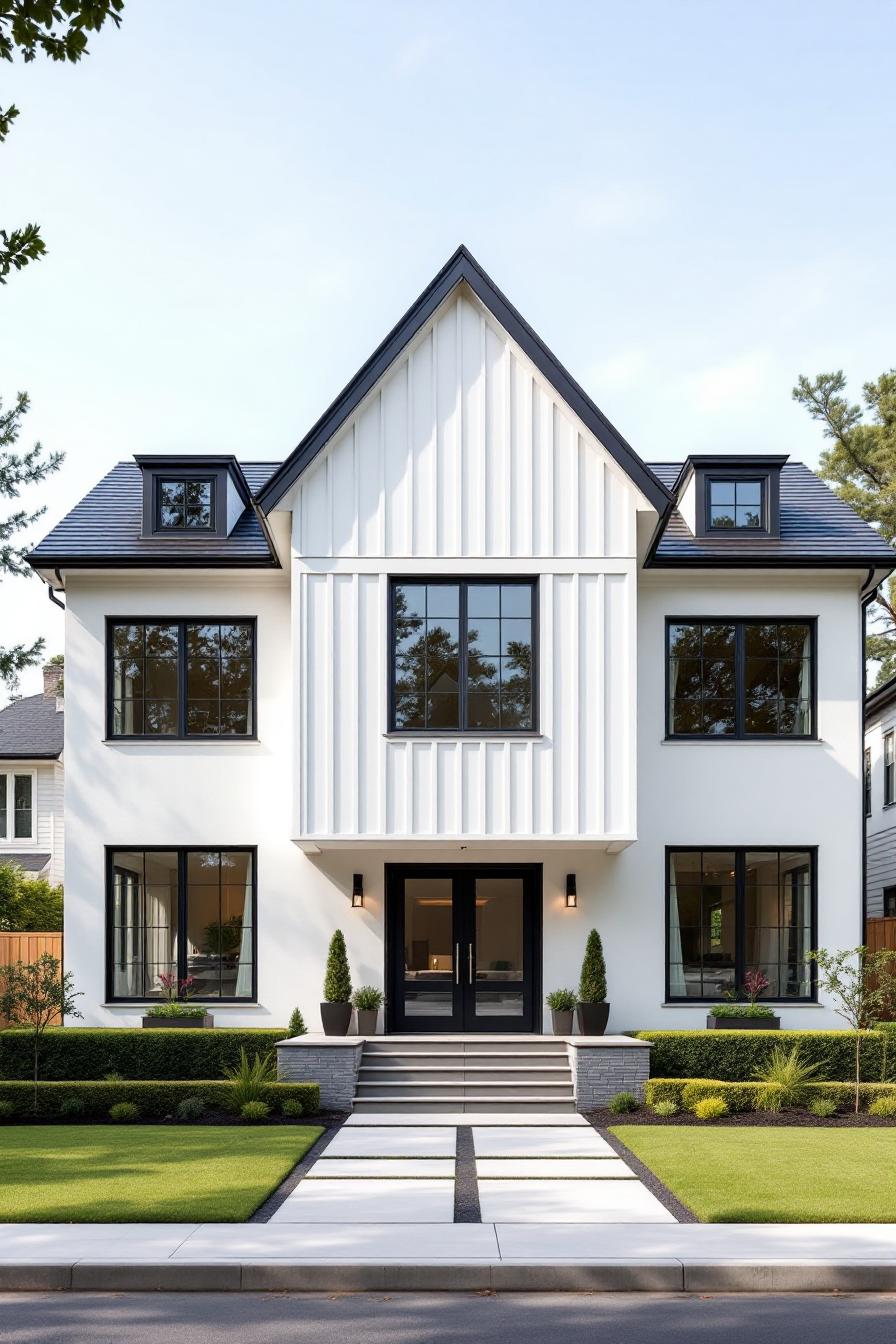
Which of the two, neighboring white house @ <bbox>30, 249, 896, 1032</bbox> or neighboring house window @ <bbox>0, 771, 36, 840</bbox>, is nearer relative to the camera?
neighboring white house @ <bbox>30, 249, 896, 1032</bbox>

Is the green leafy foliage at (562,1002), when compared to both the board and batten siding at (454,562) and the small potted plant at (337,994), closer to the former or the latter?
the small potted plant at (337,994)

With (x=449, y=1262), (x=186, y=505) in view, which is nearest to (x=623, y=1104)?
(x=449, y=1262)

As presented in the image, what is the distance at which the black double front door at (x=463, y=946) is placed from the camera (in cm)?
1852

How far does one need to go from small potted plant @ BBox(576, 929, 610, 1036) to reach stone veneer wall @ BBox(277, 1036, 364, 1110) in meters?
3.29

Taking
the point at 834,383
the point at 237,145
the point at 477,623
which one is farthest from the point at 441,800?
the point at 834,383

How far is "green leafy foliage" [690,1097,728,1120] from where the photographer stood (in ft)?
48.9

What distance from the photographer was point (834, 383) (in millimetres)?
40375

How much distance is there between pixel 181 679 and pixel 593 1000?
24.2 ft

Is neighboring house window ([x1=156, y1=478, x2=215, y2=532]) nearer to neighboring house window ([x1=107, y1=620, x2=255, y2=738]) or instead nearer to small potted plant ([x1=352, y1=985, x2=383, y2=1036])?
neighboring house window ([x1=107, y1=620, x2=255, y2=738])

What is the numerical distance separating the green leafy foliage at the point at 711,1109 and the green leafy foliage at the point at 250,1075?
199 inches

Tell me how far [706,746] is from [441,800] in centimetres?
419

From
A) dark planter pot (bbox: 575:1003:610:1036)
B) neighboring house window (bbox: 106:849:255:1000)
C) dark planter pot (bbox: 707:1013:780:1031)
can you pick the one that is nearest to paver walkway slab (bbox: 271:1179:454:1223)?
dark planter pot (bbox: 575:1003:610:1036)

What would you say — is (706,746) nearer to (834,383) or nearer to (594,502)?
(594,502)

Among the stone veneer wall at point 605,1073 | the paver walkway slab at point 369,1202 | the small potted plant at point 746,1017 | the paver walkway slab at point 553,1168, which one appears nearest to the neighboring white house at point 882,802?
the small potted plant at point 746,1017
